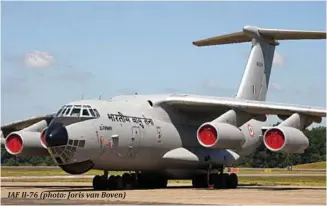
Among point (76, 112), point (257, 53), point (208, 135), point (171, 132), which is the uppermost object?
point (257, 53)

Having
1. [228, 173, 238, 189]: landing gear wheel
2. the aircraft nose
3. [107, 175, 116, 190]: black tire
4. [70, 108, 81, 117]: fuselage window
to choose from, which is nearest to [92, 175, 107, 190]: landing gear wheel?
[107, 175, 116, 190]: black tire

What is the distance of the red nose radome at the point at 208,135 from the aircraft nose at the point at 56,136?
4.82 meters

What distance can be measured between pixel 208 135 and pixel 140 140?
8.08ft

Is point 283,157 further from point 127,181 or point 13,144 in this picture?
point 13,144

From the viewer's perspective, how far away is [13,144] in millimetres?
28000

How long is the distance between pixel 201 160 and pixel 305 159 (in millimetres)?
69653

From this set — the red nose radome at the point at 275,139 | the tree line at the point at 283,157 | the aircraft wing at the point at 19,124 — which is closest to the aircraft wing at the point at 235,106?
the red nose radome at the point at 275,139

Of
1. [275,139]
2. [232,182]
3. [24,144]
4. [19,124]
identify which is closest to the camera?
[275,139]

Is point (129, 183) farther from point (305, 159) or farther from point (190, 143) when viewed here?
point (305, 159)

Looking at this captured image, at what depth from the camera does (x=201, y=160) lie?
92.3ft

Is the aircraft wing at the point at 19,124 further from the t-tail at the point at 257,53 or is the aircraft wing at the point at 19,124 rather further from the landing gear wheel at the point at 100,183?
the t-tail at the point at 257,53

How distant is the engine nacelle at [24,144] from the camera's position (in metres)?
27.7

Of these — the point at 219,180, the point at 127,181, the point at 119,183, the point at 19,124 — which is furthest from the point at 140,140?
the point at 19,124

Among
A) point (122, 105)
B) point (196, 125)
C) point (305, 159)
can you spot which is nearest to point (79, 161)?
point (122, 105)
